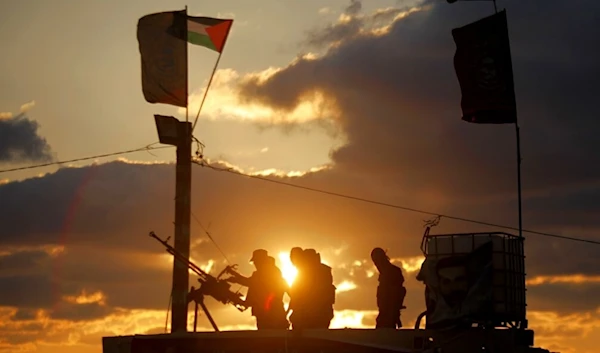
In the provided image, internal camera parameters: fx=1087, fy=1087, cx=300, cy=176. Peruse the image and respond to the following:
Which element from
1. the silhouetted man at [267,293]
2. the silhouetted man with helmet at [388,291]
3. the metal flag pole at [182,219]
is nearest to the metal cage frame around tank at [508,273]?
the silhouetted man with helmet at [388,291]

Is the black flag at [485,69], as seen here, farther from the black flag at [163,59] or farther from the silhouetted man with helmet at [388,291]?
the black flag at [163,59]

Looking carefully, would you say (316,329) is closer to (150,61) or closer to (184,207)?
(184,207)

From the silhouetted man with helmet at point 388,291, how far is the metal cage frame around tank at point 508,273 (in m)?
1.16

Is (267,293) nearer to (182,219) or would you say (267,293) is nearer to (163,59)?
(182,219)

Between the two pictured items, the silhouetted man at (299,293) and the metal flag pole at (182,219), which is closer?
the silhouetted man at (299,293)

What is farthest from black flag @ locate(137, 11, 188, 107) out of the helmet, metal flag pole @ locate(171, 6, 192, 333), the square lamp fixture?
the helmet

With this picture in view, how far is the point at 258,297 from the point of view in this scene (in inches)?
1267

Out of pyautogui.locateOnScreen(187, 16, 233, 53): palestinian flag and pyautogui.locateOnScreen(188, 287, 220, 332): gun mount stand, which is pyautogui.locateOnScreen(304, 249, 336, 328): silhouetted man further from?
pyautogui.locateOnScreen(187, 16, 233, 53): palestinian flag

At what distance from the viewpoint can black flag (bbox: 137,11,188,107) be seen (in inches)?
1524

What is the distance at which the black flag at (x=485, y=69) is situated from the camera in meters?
29.7

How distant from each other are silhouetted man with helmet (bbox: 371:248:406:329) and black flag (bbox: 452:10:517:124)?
4.83 meters

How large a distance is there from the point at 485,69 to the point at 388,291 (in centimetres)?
670

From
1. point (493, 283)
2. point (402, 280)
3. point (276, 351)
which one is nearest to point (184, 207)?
point (276, 351)

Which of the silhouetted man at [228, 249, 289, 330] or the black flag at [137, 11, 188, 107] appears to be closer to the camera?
the silhouetted man at [228, 249, 289, 330]
